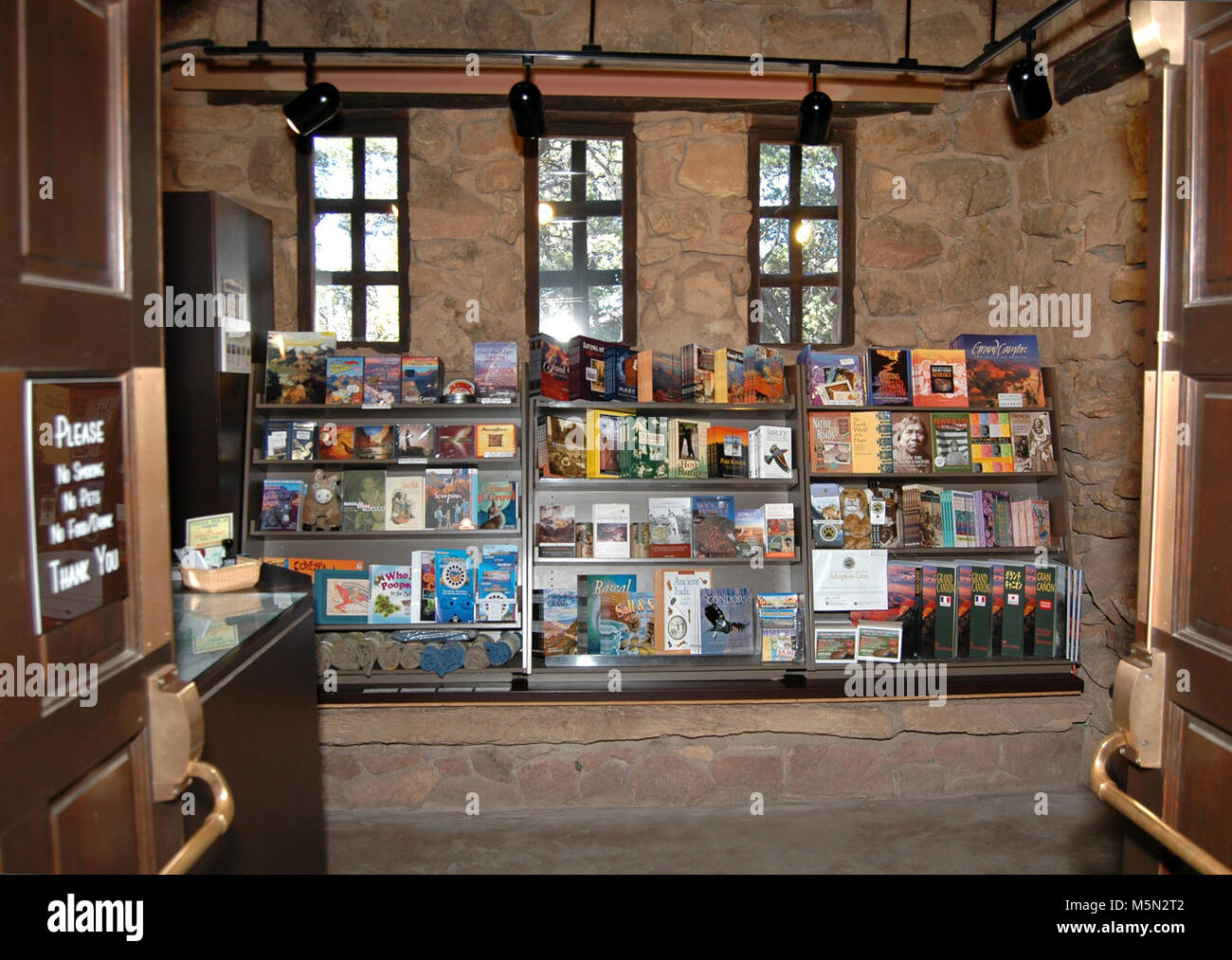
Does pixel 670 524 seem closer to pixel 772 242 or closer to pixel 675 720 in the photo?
pixel 675 720

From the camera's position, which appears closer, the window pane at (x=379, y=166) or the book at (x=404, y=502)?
the book at (x=404, y=502)

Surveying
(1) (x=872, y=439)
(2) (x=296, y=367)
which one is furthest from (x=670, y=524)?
(2) (x=296, y=367)

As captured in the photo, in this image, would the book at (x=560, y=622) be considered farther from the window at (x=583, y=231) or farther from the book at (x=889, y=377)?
the book at (x=889, y=377)

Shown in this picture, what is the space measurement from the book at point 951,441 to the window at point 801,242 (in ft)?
2.13

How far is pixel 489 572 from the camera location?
395 centimetres

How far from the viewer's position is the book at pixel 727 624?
400 cm

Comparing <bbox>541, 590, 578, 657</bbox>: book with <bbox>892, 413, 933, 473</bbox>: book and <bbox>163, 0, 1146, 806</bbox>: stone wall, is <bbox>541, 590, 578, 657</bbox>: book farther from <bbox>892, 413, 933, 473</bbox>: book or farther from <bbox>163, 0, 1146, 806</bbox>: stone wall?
<bbox>892, 413, 933, 473</bbox>: book

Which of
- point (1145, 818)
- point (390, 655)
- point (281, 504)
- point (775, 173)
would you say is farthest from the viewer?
point (775, 173)

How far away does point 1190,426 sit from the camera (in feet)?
4.52

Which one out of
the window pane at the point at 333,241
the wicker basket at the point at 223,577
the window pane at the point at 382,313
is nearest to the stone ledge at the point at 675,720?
the wicker basket at the point at 223,577

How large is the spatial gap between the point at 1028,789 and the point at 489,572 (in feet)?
8.83

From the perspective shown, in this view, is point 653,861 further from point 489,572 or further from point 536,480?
point 536,480

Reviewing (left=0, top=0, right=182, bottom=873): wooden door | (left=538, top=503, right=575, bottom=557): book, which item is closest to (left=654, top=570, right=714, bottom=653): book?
(left=538, top=503, right=575, bottom=557): book

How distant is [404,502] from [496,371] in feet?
2.44
